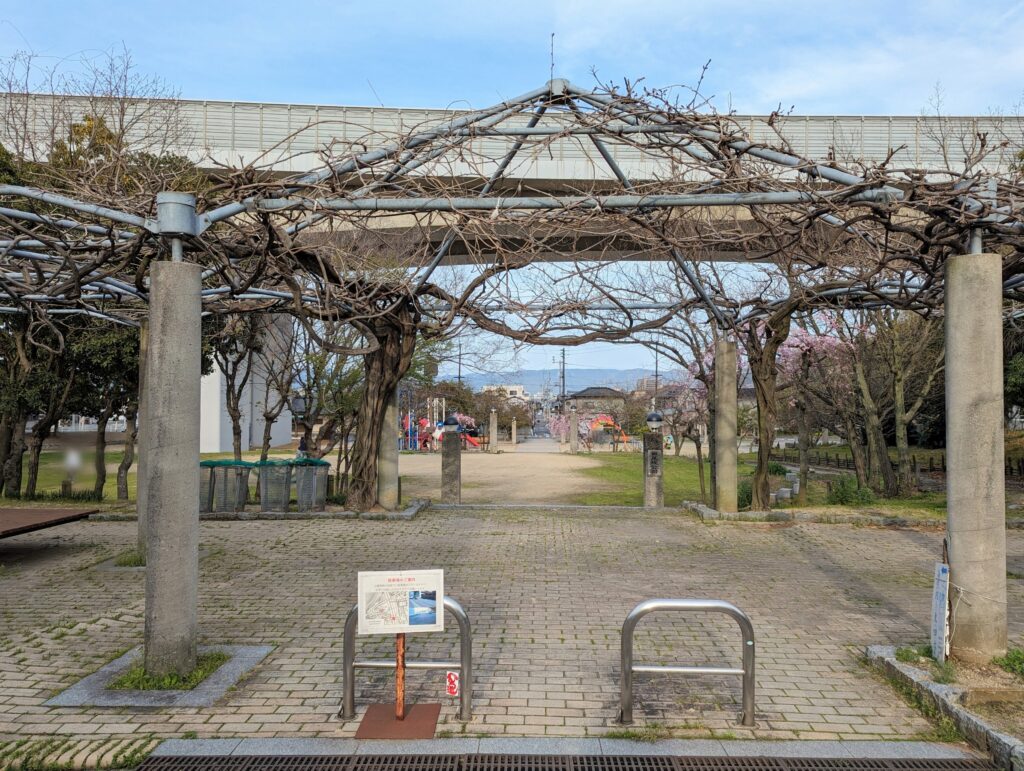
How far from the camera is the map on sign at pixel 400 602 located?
14.1ft

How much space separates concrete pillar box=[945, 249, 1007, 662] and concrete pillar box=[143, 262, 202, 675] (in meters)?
5.19

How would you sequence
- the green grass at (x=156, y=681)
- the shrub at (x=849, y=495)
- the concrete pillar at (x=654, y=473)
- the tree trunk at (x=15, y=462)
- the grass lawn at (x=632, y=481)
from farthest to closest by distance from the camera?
the grass lawn at (x=632, y=481) < the tree trunk at (x=15, y=462) < the concrete pillar at (x=654, y=473) < the shrub at (x=849, y=495) < the green grass at (x=156, y=681)

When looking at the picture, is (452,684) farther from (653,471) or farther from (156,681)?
(653,471)

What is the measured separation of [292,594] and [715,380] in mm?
8621

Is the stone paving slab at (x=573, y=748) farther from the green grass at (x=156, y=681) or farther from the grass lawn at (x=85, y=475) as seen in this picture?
the grass lawn at (x=85, y=475)

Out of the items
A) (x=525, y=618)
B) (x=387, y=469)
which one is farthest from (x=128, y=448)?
(x=525, y=618)

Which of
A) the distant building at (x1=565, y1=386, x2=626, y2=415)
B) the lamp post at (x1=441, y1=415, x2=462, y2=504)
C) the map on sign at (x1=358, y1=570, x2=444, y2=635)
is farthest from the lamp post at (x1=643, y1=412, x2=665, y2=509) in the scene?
the distant building at (x1=565, y1=386, x2=626, y2=415)

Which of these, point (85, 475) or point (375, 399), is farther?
point (85, 475)

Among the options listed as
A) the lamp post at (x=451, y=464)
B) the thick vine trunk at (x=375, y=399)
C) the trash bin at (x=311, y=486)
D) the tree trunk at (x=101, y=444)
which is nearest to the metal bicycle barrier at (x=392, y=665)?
the thick vine trunk at (x=375, y=399)

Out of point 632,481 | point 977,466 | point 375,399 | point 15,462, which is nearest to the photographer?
point 977,466

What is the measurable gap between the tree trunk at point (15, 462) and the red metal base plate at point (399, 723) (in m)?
14.2

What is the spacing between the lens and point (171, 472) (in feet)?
16.1

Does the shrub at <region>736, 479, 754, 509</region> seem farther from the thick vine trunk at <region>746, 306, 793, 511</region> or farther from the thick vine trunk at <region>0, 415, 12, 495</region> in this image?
the thick vine trunk at <region>0, 415, 12, 495</region>

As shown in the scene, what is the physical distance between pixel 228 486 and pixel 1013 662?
38.9 ft
